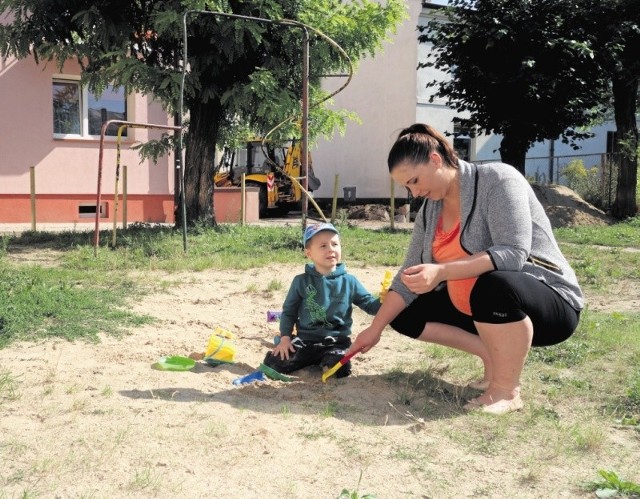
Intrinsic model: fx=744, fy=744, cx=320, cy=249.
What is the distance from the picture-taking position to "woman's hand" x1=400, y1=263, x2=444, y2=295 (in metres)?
3.20

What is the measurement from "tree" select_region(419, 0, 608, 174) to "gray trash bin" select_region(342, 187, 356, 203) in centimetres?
720

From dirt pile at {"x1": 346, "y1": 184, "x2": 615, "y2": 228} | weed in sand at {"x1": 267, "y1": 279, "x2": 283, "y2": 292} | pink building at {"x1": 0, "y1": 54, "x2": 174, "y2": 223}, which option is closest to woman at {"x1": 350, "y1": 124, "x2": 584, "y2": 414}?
weed in sand at {"x1": 267, "y1": 279, "x2": 283, "y2": 292}

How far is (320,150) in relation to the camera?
78.2 ft

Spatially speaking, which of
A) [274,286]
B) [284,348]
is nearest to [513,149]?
[274,286]

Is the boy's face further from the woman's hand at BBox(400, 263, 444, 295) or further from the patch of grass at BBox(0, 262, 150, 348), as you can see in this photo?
the patch of grass at BBox(0, 262, 150, 348)

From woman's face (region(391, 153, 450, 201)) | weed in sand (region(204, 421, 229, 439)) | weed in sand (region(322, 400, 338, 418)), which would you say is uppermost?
woman's face (region(391, 153, 450, 201))

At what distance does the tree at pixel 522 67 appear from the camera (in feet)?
50.9

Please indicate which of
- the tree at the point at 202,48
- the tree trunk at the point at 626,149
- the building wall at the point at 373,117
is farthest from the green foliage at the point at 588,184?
the tree at the point at 202,48

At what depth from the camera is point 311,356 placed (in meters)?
4.12

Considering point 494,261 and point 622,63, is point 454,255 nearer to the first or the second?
point 494,261

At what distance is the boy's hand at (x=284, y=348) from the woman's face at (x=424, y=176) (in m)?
1.08

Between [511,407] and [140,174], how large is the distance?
1447 centimetres

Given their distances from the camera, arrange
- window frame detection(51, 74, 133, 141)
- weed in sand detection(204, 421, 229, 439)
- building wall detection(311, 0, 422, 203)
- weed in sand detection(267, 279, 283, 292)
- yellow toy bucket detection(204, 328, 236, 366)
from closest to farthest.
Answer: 1. weed in sand detection(204, 421, 229, 439)
2. yellow toy bucket detection(204, 328, 236, 366)
3. weed in sand detection(267, 279, 283, 292)
4. window frame detection(51, 74, 133, 141)
5. building wall detection(311, 0, 422, 203)

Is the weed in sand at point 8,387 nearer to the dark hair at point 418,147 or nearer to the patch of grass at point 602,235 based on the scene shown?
the dark hair at point 418,147
